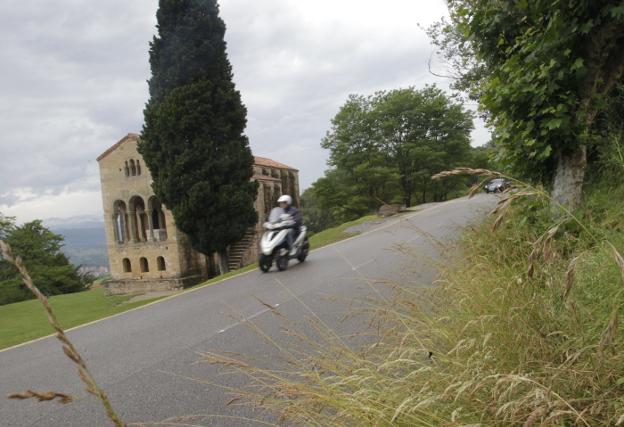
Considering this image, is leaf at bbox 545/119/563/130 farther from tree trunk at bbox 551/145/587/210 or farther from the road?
the road

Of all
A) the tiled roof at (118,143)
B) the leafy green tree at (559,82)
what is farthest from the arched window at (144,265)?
the leafy green tree at (559,82)

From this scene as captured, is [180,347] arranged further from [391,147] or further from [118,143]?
[391,147]

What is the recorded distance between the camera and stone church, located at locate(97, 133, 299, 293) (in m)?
28.4

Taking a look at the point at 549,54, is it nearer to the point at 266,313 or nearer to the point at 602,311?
the point at 602,311

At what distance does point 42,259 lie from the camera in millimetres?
40938

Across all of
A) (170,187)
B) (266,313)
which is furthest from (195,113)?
(266,313)

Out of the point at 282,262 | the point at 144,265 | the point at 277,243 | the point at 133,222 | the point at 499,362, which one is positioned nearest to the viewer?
the point at 499,362

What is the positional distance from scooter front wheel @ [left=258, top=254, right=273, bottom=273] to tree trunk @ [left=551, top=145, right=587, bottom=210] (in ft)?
22.6

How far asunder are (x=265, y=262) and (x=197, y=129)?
543 inches

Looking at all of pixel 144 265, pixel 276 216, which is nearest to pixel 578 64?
pixel 276 216

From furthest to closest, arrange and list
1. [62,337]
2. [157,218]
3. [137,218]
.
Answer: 1. [157,218]
2. [137,218]
3. [62,337]

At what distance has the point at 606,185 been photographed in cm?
549

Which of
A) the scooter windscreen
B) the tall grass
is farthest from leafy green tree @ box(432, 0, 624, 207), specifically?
the scooter windscreen

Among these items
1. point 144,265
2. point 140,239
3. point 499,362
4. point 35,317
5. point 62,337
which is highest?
point 140,239
